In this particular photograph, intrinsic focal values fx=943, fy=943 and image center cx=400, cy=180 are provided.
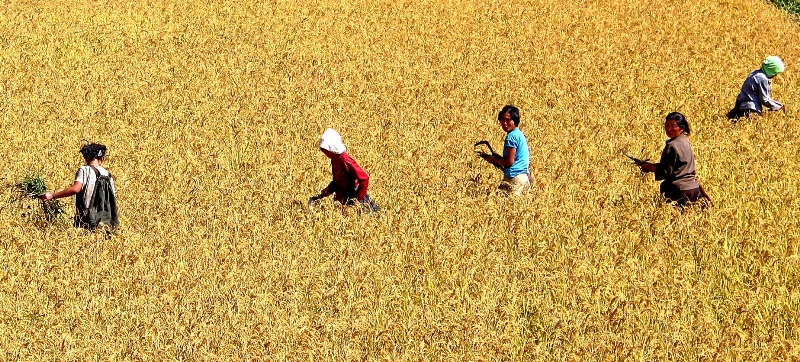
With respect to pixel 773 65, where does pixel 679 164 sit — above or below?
below

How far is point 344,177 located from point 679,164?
2.77 m

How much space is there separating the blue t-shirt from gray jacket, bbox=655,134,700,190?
1176 mm

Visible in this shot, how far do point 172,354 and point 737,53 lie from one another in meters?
14.9

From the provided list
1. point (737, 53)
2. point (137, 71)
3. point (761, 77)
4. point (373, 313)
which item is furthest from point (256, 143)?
point (737, 53)

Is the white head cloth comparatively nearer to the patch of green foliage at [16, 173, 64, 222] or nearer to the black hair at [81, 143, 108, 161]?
the black hair at [81, 143, 108, 161]

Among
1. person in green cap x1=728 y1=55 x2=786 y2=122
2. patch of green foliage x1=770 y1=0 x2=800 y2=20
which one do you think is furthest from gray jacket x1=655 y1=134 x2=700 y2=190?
patch of green foliage x1=770 y1=0 x2=800 y2=20

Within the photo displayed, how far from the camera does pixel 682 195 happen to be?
25.5 feet

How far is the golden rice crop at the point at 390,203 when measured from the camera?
17.6ft

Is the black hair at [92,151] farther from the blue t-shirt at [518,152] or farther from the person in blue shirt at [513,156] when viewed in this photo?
the blue t-shirt at [518,152]

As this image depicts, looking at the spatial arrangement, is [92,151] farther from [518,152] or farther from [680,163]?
[680,163]

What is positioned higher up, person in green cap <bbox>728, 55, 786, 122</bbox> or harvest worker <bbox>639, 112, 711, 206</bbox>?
person in green cap <bbox>728, 55, 786, 122</bbox>

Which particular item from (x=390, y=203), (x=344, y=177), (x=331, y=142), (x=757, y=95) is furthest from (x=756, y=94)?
(x=331, y=142)

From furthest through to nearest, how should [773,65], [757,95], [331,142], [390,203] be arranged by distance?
[757,95] → [773,65] → [390,203] → [331,142]

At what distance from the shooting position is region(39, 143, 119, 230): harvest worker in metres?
7.38
